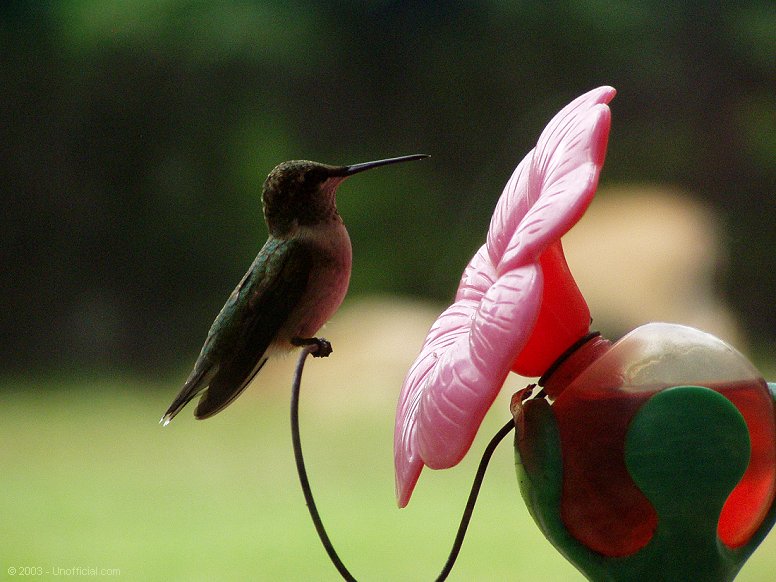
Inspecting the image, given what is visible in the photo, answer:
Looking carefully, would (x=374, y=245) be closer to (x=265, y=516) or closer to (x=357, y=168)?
(x=265, y=516)

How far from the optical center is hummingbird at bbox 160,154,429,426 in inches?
43.0

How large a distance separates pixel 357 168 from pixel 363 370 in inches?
118

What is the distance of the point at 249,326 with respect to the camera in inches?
43.0

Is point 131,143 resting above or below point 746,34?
below

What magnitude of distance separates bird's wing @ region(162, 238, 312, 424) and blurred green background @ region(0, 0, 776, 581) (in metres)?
2.52

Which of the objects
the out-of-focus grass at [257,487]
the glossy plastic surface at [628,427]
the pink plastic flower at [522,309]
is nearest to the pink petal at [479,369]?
the pink plastic flower at [522,309]

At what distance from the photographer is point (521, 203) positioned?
2.91 ft

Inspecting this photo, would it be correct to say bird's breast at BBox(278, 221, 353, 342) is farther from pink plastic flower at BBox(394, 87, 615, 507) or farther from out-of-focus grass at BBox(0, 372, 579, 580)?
out-of-focus grass at BBox(0, 372, 579, 580)

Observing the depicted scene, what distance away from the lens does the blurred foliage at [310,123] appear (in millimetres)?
3943

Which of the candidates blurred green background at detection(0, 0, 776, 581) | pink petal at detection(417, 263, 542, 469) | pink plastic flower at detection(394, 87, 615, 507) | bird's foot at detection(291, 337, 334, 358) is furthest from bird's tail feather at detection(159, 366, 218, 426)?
blurred green background at detection(0, 0, 776, 581)

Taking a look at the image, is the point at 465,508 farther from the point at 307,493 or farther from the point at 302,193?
the point at 302,193

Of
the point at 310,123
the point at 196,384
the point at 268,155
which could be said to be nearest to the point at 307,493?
the point at 196,384

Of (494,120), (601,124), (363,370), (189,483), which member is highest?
(601,124)

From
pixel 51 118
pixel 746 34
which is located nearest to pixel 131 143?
pixel 51 118
